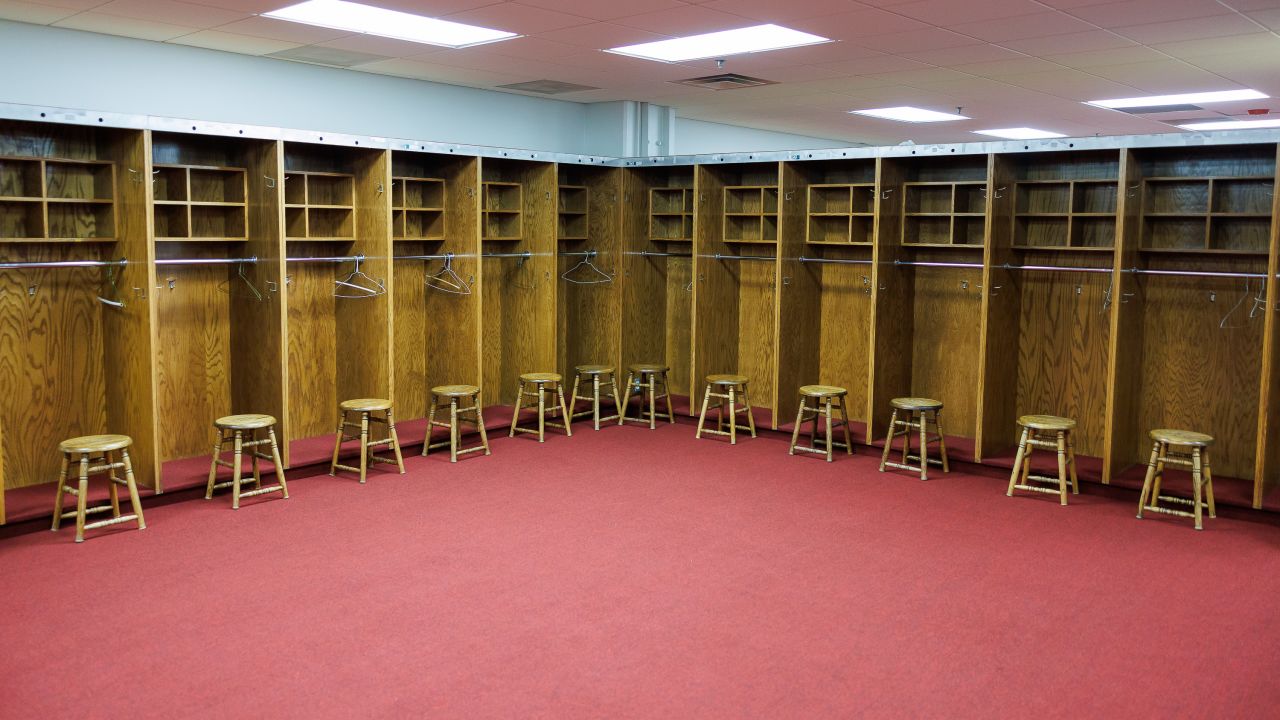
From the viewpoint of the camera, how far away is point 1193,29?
248 inches

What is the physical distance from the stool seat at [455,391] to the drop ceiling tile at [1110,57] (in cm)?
477

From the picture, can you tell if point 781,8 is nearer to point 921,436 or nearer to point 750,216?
point 750,216

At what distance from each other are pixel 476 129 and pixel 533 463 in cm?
342

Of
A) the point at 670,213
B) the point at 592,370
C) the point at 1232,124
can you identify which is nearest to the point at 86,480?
the point at 592,370

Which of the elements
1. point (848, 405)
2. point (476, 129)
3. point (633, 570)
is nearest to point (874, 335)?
point (848, 405)

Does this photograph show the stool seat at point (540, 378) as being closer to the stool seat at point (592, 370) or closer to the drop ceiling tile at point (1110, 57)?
the stool seat at point (592, 370)

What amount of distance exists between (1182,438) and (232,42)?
648cm

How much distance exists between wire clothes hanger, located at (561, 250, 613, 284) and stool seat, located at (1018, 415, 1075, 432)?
12.7 ft

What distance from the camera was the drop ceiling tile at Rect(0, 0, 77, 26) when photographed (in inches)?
230

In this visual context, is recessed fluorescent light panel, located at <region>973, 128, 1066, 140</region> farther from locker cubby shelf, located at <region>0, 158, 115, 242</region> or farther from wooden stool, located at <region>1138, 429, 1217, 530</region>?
locker cubby shelf, located at <region>0, 158, 115, 242</region>

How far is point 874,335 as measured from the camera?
24.3 ft

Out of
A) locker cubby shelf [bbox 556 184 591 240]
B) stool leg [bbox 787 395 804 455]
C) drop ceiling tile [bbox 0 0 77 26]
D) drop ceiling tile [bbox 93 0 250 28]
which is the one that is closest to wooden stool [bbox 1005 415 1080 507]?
stool leg [bbox 787 395 804 455]

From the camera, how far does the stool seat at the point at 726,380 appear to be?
8.09 metres

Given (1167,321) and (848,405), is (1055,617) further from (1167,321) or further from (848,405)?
(848,405)
